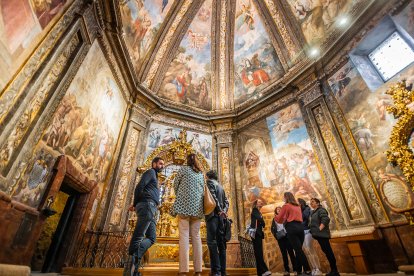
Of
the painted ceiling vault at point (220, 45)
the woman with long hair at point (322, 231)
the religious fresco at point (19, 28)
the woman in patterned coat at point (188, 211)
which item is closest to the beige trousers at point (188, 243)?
the woman in patterned coat at point (188, 211)

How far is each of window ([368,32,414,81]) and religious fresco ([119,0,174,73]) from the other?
28.1 feet

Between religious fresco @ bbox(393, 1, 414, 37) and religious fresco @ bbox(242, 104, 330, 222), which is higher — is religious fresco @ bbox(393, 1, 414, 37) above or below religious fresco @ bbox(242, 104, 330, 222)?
above

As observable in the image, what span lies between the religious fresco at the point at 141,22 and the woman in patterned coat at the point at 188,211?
7298 millimetres

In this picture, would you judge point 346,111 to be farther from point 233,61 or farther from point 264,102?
point 233,61

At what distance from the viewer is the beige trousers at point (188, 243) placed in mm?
2941

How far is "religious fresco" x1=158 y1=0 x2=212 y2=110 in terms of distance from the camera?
11673mm

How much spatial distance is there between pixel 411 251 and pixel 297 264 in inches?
127

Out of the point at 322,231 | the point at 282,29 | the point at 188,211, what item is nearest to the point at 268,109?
the point at 282,29

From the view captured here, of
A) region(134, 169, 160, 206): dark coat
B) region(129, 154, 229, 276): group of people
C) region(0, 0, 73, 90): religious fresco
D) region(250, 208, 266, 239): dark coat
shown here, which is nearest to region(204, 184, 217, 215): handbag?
region(129, 154, 229, 276): group of people

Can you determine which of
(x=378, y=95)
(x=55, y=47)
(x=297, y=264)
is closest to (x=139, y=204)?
(x=297, y=264)

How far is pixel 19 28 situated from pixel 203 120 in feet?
27.3

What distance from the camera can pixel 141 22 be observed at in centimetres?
934

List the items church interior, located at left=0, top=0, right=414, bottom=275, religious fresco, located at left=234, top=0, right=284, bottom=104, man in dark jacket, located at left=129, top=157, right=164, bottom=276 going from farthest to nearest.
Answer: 1. religious fresco, located at left=234, top=0, right=284, bottom=104
2. church interior, located at left=0, top=0, right=414, bottom=275
3. man in dark jacket, located at left=129, top=157, right=164, bottom=276

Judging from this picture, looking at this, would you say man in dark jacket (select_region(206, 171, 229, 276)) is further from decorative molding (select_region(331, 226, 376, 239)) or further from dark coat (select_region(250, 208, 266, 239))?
decorative molding (select_region(331, 226, 376, 239))
